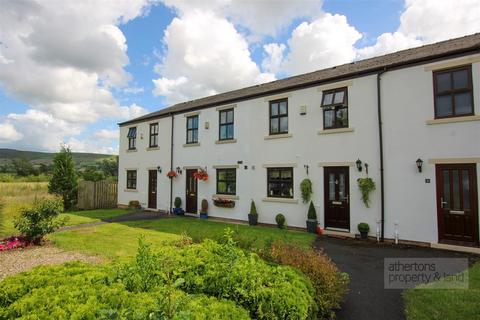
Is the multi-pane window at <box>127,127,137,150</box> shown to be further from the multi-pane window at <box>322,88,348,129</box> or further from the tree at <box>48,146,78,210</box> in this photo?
the multi-pane window at <box>322,88,348,129</box>

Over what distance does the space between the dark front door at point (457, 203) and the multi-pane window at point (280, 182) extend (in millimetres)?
5451

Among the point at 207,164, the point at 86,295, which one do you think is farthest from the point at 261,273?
the point at 207,164

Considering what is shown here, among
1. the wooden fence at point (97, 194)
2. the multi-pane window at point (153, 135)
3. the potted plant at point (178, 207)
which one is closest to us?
the potted plant at point (178, 207)

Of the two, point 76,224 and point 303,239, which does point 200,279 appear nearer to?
point 303,239

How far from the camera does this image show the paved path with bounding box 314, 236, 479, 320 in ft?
15.6

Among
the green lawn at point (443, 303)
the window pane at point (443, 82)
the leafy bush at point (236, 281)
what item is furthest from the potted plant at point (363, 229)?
the leafy bush at point (236, 281)

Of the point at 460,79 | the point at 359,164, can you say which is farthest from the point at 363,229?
the point at 460,79

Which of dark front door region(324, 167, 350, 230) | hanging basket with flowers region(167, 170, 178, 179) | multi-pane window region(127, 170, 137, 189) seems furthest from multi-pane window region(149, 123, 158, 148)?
dark front door region(324, 167, 350, 230)

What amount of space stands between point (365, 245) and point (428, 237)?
198 centimetres

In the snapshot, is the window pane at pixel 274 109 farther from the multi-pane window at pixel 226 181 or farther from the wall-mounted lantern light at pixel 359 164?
the wall-mounted lantern light at pixel 359 164

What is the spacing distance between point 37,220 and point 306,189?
961 cm

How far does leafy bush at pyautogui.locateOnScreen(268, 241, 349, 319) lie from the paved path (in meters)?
0.32

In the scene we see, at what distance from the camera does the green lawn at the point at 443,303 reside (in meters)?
4.45

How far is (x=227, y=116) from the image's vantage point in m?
15.1
